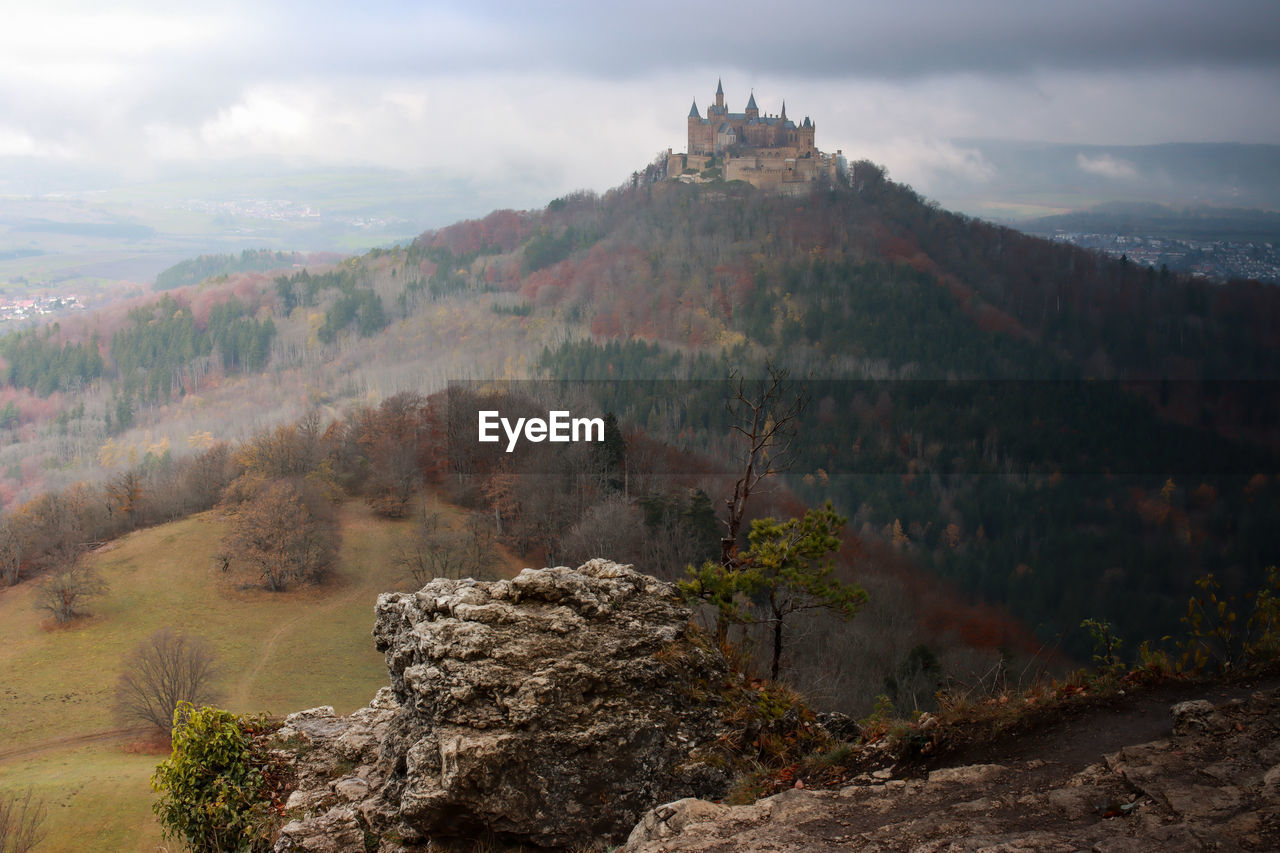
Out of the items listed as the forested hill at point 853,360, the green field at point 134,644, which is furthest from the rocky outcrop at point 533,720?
the forested hill at point 853,360

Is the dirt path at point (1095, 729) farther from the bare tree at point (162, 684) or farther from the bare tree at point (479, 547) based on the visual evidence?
the bare tree at point (479, 547)

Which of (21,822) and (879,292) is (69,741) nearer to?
(21,822)

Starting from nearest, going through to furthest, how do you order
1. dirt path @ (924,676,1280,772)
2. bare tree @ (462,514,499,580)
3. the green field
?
dirt path @ (924,676,1280,772) < the green field < bare tree @ (462,514,499,580)

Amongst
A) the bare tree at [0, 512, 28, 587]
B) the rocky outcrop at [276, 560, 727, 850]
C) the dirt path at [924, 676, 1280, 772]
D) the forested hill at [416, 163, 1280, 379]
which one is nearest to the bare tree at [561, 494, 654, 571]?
the bare tree at [0, 512, 28, 587]

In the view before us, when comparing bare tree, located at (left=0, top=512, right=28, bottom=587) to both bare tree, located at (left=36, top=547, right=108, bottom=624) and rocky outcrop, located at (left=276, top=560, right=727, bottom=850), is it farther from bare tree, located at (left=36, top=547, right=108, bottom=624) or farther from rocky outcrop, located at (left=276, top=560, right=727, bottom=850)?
rocky outcrop, located at (left=276, top=560, right=727, bottom=850)

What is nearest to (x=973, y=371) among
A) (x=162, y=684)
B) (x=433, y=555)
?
(x=433, y=555)

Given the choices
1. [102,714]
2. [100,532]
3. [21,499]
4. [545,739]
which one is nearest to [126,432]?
[21,499]

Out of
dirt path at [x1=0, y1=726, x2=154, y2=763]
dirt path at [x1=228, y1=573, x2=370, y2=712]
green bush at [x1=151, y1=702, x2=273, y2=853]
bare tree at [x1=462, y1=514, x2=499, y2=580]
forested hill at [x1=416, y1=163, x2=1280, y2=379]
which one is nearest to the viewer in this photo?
green bush at [x1=151, y1=702, x2=273, y2=853]
